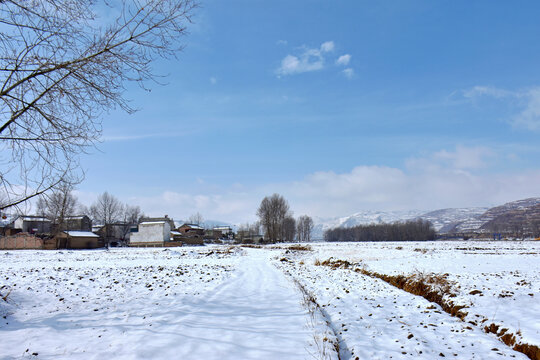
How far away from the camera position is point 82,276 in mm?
14289

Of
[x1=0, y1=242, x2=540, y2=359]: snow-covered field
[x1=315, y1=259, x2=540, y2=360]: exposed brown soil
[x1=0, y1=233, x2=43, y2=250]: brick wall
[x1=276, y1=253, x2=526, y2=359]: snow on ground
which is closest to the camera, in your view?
[x1=0, y1=242, x2=540, y2=359]: snow-covered field

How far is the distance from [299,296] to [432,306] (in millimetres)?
4490

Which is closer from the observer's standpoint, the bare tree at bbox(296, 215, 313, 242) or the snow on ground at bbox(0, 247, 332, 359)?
the snow on ground at bbox(0, 247, 332, 359)

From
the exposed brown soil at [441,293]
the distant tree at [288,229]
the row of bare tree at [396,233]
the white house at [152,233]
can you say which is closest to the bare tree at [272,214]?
the distant tree at [288,229]

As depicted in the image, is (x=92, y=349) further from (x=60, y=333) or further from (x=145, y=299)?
(x=145, y=299)

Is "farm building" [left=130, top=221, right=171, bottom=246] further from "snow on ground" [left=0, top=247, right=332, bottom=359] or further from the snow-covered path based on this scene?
the snow-covered path

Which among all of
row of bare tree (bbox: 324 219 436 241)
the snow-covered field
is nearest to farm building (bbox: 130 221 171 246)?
the snow-covered field

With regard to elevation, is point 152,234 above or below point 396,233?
above

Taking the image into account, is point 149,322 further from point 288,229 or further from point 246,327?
point 288,229

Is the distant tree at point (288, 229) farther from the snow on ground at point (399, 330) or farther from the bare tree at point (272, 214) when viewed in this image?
the snow on ground at point (399, 330)

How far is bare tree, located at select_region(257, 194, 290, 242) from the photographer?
109875 mm

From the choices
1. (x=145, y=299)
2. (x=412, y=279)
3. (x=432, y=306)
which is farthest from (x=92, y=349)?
(x=412, y=279)

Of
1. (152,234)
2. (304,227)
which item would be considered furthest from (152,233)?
(304,227)

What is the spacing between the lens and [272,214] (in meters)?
111
